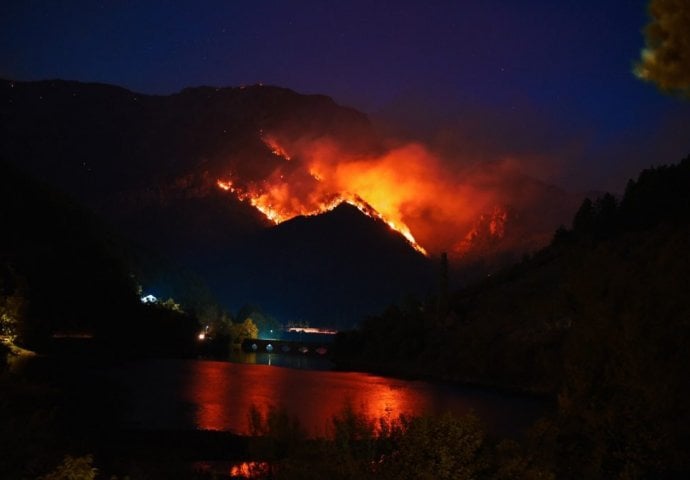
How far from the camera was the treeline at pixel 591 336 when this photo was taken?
531 inches

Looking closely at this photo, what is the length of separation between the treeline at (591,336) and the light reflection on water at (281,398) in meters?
7.97

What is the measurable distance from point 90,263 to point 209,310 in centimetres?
5938

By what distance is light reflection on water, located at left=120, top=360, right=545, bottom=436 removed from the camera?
45938mm

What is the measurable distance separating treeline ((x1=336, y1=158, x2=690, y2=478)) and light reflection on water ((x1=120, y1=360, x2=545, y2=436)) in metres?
7.97

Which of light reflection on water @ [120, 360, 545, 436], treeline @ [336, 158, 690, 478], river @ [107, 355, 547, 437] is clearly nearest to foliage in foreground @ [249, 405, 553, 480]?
treeline @ [336, 158, 690, 478]

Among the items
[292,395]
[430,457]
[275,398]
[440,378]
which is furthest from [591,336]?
[440,378]

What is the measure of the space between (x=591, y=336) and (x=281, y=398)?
4766cm

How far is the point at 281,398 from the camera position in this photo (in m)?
59.6

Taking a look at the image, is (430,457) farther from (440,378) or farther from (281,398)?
(440,378)

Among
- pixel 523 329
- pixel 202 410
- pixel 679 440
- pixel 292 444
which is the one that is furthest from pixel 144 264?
pixel 679 440

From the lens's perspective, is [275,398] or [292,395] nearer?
[275,398]

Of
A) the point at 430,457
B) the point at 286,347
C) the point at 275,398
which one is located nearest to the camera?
the point at 430,457

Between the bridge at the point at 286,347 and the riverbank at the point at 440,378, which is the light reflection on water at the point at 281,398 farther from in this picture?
the bridge at the point at 286,347

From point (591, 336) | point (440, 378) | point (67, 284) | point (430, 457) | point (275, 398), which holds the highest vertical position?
point (67, 284)
